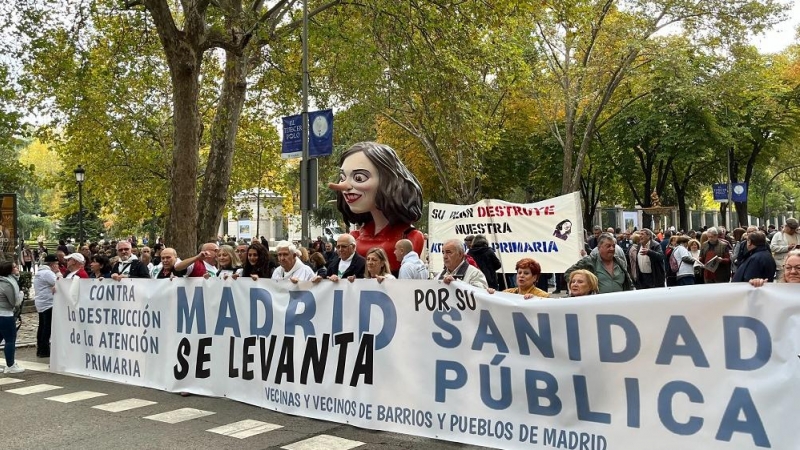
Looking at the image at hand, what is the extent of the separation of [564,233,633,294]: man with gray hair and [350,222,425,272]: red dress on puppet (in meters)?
1.84

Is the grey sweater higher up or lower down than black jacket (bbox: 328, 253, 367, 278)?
lower down

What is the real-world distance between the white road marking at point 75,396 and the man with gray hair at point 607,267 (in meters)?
5.11

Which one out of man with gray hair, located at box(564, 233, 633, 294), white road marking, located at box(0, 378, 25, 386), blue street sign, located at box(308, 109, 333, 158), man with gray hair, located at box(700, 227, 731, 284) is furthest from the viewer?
blue street sign, located at box(308, 109, 333, 158)

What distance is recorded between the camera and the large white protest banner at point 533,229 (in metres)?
12.5

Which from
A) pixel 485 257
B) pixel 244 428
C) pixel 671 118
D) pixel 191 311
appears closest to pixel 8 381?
pixel 191 311

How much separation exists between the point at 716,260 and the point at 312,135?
7.35 m

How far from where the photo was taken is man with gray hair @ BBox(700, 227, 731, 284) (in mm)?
12898

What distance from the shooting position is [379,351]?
6.21 m

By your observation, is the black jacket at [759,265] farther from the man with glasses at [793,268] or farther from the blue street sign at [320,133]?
the blue street sign at [320,133]

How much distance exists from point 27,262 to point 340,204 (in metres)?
24.6

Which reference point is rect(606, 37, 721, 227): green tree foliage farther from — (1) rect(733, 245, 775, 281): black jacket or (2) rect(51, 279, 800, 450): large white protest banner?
(2) rect(51, 279, 800, 450): large white protest banner

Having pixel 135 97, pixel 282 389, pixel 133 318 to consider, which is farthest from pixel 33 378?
pixel 135 97

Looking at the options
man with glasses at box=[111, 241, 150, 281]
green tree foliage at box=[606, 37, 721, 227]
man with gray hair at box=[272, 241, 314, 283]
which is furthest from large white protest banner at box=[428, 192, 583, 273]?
green tree foliage at box=[606, 37, 721, 227]

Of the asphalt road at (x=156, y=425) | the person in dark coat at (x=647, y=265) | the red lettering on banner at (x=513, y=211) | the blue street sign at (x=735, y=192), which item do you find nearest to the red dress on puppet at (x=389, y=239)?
the asphalt road at (x=156, y=425)
